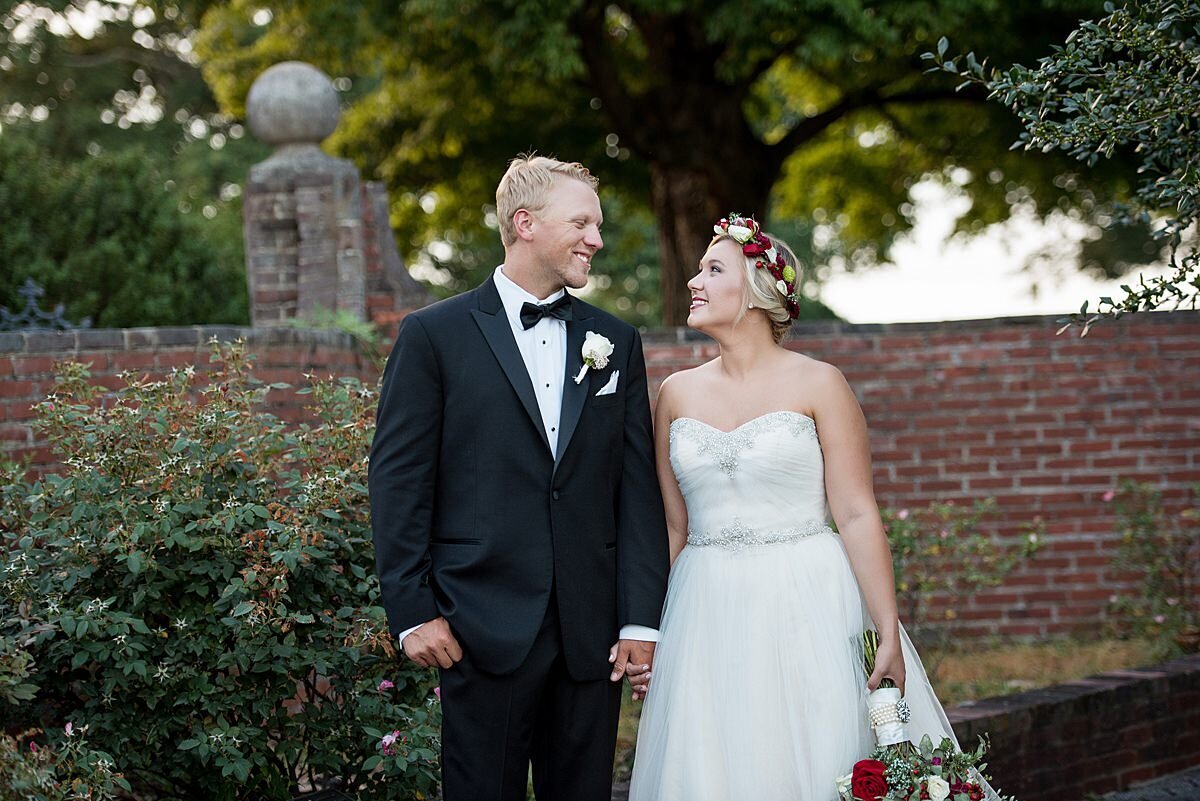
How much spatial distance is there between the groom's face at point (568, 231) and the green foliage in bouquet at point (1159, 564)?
4665mm

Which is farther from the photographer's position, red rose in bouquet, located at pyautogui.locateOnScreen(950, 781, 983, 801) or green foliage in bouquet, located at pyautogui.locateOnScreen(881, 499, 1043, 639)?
green foliage in bouquet, located at pyautogui.locateOnScreen(881, 499, 1043, 639)

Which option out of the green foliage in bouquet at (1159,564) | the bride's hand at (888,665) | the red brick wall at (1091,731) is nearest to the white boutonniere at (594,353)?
the bride's hand at (888,665)

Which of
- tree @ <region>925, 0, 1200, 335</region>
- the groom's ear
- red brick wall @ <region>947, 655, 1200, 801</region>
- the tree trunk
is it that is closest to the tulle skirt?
the groom's ear

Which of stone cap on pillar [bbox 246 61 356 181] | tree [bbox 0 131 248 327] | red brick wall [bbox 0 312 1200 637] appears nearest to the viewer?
red brick wall [bbox 0 312 1200 637]

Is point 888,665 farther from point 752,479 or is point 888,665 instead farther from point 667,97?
point 667,97

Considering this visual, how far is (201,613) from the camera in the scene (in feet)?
12.7

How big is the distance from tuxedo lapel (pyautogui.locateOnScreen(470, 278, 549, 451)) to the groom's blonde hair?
18cm

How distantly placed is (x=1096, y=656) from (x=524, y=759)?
4.59 metres

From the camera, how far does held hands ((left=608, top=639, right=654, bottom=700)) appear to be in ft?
10.6

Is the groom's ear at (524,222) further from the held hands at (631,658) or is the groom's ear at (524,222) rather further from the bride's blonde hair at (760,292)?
the held hands at (631,658)

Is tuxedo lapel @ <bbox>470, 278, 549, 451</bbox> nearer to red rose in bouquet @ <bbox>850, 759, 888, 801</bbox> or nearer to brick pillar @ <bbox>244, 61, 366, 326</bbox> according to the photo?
red rose in bouquet @ <bbox>850, 759, 888, 801</bbox>

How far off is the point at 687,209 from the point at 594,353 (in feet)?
30.5

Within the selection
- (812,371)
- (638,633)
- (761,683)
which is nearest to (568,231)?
(812,371)

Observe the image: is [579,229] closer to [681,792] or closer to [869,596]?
[869,596]
